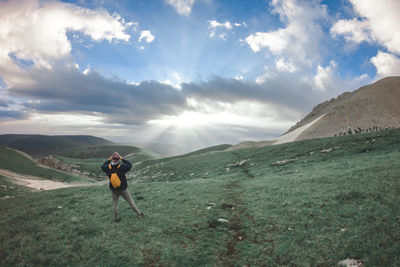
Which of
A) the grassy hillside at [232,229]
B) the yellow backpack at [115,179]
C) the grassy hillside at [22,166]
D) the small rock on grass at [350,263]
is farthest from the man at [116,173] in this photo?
the grassy hillside at [22,166]

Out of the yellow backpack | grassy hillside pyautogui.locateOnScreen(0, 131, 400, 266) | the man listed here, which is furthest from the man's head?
grassy hillside pyautogui.locateOnScreen(0, 131, 400, 266)

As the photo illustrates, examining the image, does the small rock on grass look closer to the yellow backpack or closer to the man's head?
the yellow backpack

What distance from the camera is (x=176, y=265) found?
25.9ft

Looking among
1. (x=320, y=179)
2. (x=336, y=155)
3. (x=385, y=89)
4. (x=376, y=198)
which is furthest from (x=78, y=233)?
(x=385, y=89)

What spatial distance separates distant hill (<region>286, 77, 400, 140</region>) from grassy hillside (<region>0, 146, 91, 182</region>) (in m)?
82.5

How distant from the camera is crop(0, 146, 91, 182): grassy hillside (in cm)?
5525

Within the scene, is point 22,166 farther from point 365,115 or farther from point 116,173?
point 365,115

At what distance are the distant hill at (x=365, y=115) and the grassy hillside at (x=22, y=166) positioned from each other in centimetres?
8246

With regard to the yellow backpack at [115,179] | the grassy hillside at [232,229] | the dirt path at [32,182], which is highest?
the yellow backpack at [115,179]

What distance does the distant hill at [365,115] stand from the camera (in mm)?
64375

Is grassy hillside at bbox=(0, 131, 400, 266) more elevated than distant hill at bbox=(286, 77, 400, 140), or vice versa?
distant hill at bbox=(286, 77, 400, 140)

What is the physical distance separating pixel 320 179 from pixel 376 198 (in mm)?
5915

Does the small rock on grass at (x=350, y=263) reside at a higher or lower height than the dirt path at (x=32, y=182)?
higher

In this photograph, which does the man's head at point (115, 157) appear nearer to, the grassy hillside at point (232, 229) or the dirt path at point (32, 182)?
the grassy hillside at point (232, 229)
